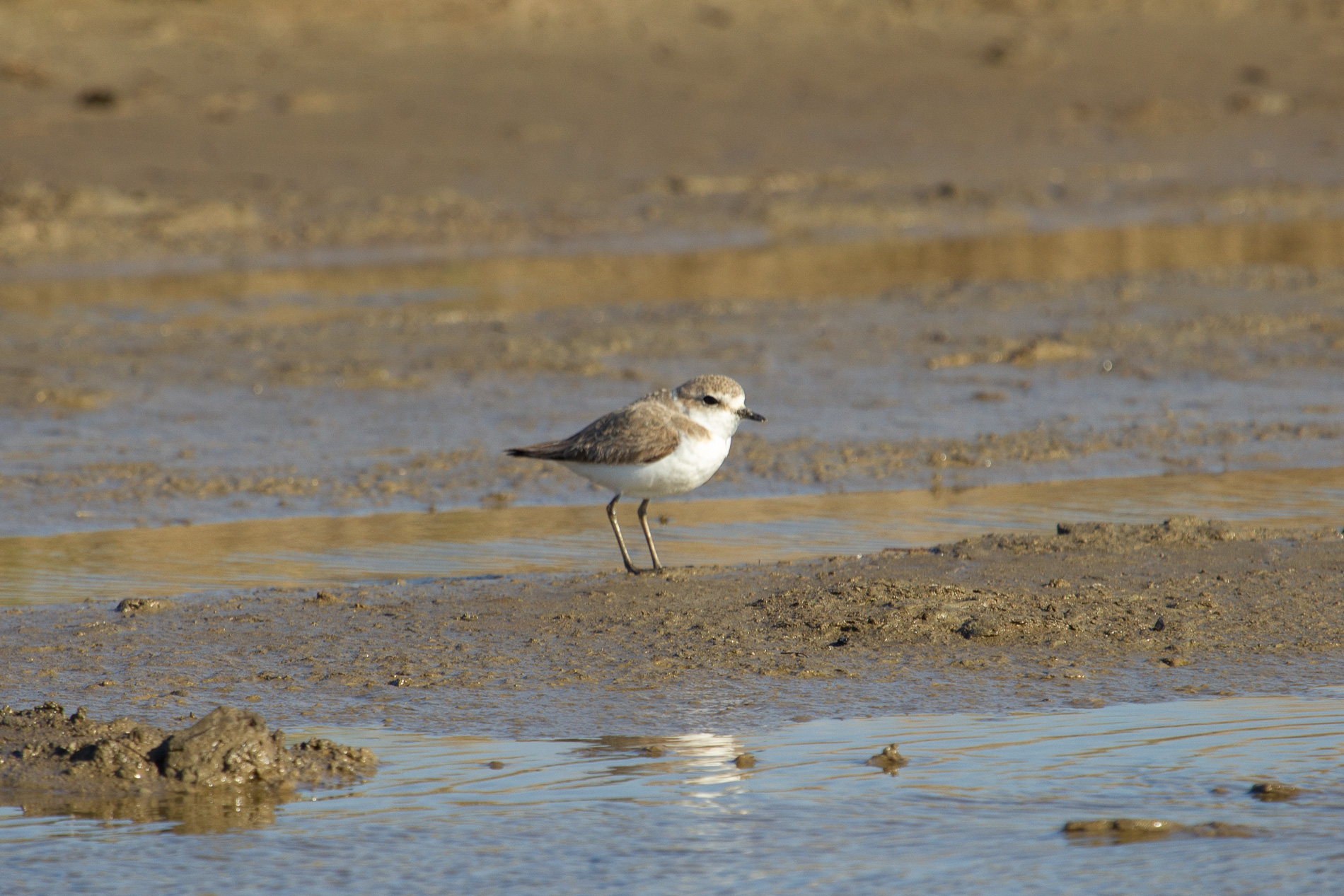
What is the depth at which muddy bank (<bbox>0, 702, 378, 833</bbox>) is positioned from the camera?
4.65 metres

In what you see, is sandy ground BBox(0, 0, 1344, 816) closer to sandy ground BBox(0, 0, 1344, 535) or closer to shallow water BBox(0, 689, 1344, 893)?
sandy ground BBox(0, 0, 1344, 535)

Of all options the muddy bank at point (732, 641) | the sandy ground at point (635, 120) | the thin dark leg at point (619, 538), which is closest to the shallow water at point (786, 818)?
the muddy bank at point (732, 641)

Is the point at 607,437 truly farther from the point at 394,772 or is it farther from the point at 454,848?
the point at 454,848

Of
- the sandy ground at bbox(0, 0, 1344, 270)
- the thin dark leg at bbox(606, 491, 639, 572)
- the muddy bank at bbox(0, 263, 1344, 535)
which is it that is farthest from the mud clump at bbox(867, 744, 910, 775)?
the sandy ground at bbox(0, 0, 1344, 270)


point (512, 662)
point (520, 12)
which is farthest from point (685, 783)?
point (520, 12)

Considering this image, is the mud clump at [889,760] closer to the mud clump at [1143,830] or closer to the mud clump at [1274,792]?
the mud clump at [1143,830]

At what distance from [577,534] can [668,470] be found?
1105 mm

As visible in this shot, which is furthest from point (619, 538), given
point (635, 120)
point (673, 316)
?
point (635, 120)

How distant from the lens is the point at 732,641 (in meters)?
5.91

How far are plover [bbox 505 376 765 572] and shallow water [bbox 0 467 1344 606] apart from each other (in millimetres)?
392

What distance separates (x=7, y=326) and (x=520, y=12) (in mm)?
12348

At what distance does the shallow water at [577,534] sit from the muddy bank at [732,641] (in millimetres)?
406

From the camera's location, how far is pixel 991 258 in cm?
1592

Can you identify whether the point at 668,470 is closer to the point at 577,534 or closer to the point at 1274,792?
the point at 577,534
